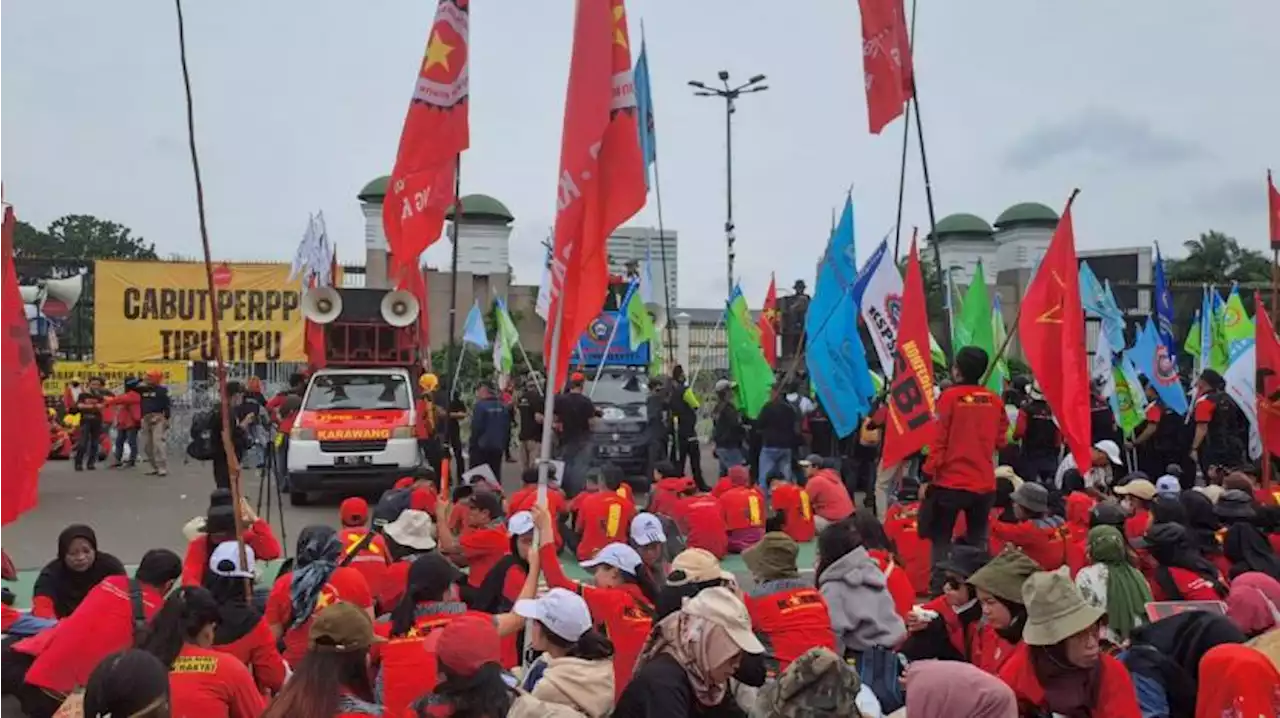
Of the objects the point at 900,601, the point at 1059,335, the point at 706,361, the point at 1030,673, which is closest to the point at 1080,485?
the point at 1059,335

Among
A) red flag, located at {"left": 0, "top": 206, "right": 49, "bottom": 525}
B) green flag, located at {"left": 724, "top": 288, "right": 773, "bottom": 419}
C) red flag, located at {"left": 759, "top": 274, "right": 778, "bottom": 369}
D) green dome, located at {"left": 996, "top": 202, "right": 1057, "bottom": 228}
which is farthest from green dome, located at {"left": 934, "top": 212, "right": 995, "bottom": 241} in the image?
red flag, located at {"left": 0, "top": 206, "right": 49, "bottom": 525}

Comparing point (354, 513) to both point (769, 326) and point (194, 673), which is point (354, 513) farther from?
point (769, 326)

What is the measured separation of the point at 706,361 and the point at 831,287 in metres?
21.9

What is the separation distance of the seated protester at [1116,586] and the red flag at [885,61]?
5.86m

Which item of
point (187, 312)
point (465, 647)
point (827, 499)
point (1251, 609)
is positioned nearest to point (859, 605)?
point (1251, 609)

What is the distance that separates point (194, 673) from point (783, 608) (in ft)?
8.38

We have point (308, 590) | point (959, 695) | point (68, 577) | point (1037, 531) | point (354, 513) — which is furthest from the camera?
point (354, 513)

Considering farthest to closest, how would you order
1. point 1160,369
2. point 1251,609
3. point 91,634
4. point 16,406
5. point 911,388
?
1. point 1160,369
2. point 911,388
3. point 16,406
4. point 91,634
5. point 1251,609

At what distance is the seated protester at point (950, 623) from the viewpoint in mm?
5148

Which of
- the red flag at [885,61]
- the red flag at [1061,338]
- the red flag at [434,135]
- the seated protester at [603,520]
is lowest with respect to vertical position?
the seated protester at [603,520]

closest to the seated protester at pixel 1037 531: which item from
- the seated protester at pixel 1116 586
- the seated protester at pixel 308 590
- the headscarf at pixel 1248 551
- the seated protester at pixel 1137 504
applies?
the seated protester at pixel 1137 504

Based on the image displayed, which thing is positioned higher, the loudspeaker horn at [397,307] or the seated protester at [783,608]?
the loudspeaker horn at [397,307]

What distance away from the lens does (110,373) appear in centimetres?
2848

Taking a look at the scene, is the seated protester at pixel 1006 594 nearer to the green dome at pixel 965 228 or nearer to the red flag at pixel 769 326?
the red flag at pixel 769 326
